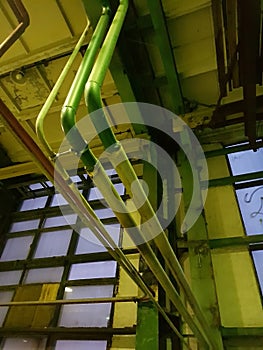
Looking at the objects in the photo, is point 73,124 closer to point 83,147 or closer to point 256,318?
point 83,147

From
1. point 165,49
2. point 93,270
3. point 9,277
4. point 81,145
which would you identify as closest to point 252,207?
point 165,49

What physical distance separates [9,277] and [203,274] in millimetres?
1890

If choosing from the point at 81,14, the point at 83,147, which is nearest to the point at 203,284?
the point at 83,147

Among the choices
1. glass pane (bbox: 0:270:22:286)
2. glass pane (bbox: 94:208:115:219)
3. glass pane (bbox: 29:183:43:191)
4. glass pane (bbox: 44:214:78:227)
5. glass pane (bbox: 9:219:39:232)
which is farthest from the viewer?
glass pane (bbox: 29:183:43:191)

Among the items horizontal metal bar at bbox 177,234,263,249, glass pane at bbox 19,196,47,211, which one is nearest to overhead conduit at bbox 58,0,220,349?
horizontal metal bar at bbox 177,234,263,249

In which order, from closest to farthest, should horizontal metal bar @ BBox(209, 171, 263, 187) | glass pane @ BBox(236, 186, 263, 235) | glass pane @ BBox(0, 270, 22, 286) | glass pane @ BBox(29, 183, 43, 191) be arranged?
glass pane @ BBox(236, 186, 263, 235) → horizontal metal bar @ BBox(209, 171, 263, 187) → glass pane @ BBox(0, 270, 22, 286) → glass pane @ BBox(29, 183, 43, 191)

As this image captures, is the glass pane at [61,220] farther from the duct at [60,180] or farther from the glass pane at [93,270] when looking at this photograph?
the duct at [60,180]

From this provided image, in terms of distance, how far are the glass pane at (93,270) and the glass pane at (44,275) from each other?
0.43 ft

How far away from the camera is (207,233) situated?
1.79 m

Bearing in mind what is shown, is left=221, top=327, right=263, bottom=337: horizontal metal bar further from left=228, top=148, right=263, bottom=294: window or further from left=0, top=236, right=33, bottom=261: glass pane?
left=0, top=236, right=33, bottom=261: glass pane

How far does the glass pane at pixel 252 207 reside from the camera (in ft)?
5.96

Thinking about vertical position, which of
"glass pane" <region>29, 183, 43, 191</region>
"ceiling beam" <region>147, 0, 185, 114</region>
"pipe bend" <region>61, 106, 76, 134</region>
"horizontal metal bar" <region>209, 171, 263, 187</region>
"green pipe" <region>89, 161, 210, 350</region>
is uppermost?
"glass pane" <region>29, 183, 43, 191</region>

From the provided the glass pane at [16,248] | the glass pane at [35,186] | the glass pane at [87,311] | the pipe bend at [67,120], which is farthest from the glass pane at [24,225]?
the pipe bend at [67,120]

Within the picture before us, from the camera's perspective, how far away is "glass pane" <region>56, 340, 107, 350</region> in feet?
6.08
